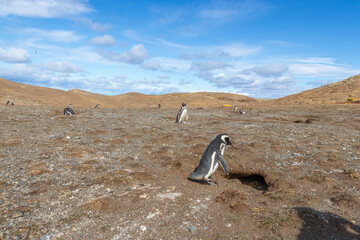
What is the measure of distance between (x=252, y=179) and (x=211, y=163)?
86.8 inches

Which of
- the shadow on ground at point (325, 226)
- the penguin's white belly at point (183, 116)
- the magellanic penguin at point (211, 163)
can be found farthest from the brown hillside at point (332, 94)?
the shadow on ground at point (325, 226)

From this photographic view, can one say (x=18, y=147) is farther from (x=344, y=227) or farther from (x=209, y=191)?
(x=344, y=227)

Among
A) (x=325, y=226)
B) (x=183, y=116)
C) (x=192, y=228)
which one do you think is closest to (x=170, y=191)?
(x=192, y=228)

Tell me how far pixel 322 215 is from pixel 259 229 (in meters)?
1.66

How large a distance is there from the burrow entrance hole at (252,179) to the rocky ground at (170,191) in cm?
3

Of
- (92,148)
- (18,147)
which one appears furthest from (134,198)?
(18,147)

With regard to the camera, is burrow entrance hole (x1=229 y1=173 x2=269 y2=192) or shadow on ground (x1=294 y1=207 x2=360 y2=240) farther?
burrow entrance hole (x1=229 y1=173 x2=269 y2=192)

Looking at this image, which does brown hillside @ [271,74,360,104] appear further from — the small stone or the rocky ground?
the small stone

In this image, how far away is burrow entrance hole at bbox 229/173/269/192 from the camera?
7.96 meters

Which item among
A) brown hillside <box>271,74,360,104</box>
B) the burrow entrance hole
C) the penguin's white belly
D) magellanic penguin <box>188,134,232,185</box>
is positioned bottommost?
A: the burrow entrance hole

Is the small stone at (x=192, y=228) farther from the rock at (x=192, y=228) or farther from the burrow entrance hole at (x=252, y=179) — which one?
the burrow entrance hole at (x=252, y=179)

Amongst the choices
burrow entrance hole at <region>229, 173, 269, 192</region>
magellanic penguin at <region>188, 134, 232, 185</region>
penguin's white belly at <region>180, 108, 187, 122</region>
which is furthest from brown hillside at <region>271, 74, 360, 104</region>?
magellanic penguin at <region>188, 134, 232, 185</region>

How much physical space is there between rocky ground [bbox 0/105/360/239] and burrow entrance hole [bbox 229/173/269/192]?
3 cm

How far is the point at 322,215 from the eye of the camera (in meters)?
5.29
